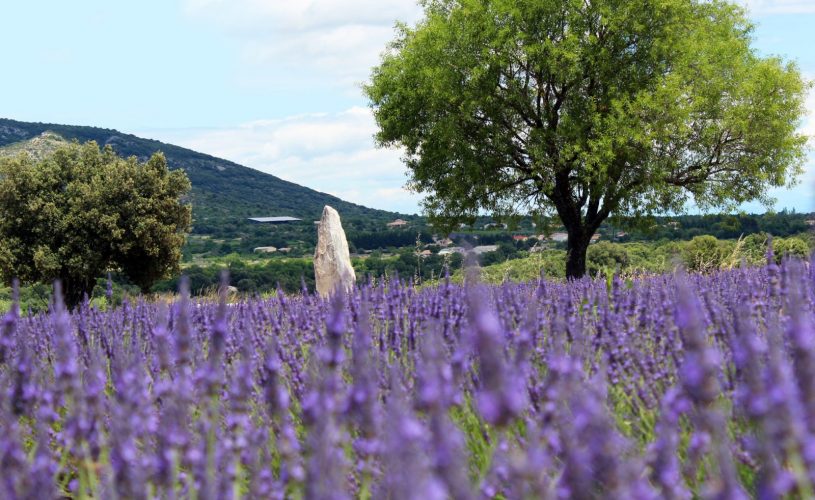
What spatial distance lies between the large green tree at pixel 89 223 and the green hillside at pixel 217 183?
264 ft

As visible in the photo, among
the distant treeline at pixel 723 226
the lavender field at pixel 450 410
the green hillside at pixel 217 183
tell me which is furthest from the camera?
the green hillside at pixel 217 183

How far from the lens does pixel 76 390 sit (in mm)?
2725

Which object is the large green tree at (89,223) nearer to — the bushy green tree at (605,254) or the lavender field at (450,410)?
the bushy green tree at (605,254)

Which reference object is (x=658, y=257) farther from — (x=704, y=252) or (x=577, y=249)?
(x=577, y=249)

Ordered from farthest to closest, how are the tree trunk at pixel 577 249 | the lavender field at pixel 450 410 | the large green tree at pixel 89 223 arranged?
the large green tree at pixel 89 223 < the tree trunk at pixel 577 249 < the lavender field at pixel 450 410

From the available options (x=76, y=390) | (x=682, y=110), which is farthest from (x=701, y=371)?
(x=682, y=110)

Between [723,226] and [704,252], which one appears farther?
[723,226]

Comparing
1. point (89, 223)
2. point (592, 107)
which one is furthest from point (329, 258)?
point (89, 223)

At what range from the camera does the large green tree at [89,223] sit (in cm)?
2470

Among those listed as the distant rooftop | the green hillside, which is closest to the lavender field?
the distant rooftop

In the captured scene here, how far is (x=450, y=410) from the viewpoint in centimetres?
339

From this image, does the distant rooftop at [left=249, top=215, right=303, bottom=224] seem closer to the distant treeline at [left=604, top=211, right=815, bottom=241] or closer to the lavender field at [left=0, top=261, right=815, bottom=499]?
the distant treeline at [left=604, top=211, right=815, bottom=241]

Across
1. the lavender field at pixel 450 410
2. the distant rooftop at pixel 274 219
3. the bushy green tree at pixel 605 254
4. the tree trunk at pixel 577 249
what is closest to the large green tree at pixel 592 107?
the tree trunk at pixel 577 249

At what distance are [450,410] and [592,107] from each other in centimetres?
1992
